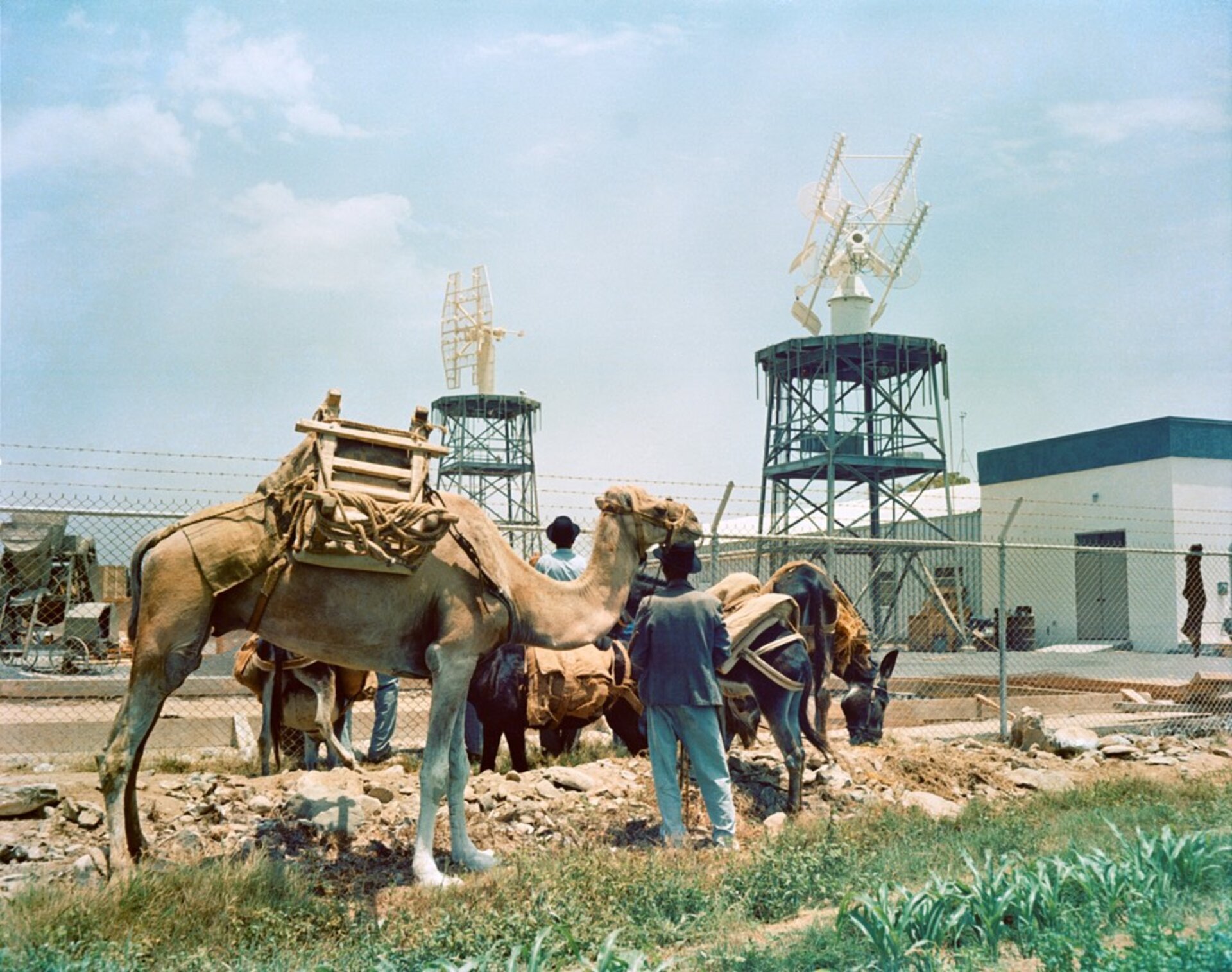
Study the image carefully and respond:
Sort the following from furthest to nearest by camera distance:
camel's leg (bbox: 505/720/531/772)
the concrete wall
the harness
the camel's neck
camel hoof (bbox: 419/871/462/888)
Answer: the concrete wall → camel's leg (bbox: 505/720/531/772) → the harness → the camel's neck → camel hoof (bbox: 419/871/462/888)

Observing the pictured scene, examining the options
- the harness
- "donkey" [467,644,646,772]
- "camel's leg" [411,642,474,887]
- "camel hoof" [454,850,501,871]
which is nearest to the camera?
"camel's leg" [411,642,474,887]

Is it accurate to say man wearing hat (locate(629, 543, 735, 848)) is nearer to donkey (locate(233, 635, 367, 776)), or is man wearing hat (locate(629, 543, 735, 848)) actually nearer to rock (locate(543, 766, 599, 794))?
rock (locate(543, 766, 599, 794))

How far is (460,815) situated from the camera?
7387 mm

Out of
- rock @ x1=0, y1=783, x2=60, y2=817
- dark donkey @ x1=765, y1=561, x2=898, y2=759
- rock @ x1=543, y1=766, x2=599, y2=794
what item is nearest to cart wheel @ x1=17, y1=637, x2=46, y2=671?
rock @ x1=0, y1=783, x2=60, y2=817

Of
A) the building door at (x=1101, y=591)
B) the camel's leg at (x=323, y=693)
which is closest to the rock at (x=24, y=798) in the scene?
the camel's leg at (x=323, y=693)

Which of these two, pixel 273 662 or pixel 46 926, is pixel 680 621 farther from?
pixel 46 926

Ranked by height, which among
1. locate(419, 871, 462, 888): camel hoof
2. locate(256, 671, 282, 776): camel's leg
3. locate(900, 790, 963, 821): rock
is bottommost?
locate(900, 790, 963, 821): rock

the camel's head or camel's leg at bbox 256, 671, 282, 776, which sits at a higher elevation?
the camel's head

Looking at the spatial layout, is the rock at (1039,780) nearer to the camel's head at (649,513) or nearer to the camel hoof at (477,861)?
the camel's head at (649,513)

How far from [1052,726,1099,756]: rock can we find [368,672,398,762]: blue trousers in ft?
24.7

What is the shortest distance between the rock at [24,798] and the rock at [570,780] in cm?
375

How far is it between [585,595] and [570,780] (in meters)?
2.43

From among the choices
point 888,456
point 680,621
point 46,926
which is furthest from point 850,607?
point 888,456

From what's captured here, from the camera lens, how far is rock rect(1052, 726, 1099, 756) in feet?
42.5
